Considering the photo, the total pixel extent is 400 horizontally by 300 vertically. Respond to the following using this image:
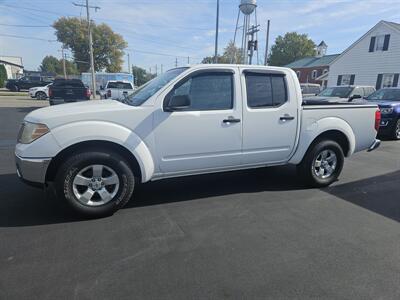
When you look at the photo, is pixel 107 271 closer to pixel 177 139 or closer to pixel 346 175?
pixel 177 139

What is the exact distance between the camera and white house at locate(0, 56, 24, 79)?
7175 centimetres

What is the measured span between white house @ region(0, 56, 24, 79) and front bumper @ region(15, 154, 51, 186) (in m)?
78.3

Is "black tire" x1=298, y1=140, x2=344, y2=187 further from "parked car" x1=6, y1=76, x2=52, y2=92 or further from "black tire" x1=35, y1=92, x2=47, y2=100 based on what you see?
"parked car" x1=6, y1=76, x2=52, y2=92

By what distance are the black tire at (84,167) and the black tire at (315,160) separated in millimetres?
2789

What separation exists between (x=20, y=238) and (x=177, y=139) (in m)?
2.06

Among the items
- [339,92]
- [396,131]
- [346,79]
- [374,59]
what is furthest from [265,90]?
[346,79]

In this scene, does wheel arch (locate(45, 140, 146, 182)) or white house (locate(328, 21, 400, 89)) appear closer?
wheel arch (locate(45, 140, 146, 182))

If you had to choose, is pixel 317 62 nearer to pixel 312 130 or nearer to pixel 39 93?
pixel 39 93

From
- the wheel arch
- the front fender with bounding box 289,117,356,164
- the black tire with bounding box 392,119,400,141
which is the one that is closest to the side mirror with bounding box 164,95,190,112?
the wheel arch

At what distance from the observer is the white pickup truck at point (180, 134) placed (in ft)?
11.2

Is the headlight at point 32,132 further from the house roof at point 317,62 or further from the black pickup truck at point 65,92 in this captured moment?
the house roof at point 317,62

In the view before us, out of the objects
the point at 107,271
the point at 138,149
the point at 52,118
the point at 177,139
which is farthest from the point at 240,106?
the point at 107,271

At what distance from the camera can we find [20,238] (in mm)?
3129

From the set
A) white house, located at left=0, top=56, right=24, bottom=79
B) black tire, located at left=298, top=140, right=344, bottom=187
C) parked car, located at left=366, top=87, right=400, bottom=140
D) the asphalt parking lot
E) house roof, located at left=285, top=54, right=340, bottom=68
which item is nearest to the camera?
the asphalt parking lot
